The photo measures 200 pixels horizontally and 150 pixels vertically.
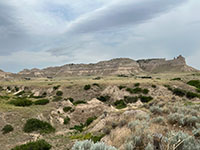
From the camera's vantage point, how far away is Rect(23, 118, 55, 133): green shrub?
55.2 ft

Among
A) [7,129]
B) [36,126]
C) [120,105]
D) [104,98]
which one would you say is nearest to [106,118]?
[36,126]

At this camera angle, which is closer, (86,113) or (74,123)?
(74,123)

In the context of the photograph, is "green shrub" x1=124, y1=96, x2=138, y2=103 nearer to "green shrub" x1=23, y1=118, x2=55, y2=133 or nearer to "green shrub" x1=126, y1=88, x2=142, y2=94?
"green shrub" x1=126, y1=88, x2=142, y2=94

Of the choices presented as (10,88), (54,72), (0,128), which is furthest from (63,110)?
(54,72)

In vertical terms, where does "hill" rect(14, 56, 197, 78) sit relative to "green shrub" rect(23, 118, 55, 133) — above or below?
above

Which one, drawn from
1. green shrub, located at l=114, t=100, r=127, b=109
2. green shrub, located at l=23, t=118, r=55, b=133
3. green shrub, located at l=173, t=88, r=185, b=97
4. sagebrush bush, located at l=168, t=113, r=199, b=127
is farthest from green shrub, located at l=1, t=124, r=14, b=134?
green shrub, located at l=173, t=88, r=185, b=97

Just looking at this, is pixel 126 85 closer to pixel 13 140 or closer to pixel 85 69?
pixel 13 140

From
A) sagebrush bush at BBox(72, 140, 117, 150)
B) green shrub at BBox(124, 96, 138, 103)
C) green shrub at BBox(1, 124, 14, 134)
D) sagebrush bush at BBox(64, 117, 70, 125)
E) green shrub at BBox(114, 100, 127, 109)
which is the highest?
sagebrush bush at BBox(72, 140, 117, 150)

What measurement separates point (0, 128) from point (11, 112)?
12.0ft

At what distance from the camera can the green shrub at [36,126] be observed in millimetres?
16828

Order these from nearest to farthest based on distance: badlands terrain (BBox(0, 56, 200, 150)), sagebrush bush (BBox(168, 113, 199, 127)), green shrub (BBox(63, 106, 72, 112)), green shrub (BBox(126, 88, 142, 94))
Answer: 1. badlands terrain (BBox(0, 56, 200, 150))
2. sagebrush bush (BBox(168, 113, 199, 127))
3. green shrub (BBox(63, 106, 72, 112))
4. green shrub (BBox(126, 88, 142, 94))

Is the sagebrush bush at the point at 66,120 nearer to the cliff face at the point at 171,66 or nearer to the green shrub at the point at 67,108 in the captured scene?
the green shrub at the point at 67,108

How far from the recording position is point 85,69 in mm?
156750

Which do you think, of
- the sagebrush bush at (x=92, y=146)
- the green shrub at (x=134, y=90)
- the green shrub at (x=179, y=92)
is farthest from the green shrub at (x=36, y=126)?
the green shrub at (x=179, y=92)
